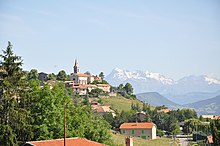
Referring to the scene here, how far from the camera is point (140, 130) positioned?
3145 inches

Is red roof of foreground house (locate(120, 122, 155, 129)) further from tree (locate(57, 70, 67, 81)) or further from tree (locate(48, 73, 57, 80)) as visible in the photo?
tree (locate(57, 70, 67, 81))

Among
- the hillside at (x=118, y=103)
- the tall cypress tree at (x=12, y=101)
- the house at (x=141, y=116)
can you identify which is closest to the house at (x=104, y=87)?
the hillside at (x=118, y=103)

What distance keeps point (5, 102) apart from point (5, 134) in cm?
230

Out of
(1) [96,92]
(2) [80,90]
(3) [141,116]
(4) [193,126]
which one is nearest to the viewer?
(4) [193,126]

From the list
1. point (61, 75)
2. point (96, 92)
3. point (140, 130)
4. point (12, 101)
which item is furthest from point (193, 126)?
point (12, 101)

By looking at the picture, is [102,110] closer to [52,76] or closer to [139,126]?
[139,126]

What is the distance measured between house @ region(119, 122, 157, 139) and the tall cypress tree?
4989 centimetres

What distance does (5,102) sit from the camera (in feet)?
97.0

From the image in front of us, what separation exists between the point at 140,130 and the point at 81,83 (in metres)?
68.3

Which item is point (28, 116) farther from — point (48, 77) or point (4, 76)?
point (48, 77)

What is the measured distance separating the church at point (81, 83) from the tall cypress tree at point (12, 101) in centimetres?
9245

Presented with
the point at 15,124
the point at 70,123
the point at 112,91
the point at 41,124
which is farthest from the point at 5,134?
the point at 112,91

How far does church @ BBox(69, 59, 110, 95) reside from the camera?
127 m

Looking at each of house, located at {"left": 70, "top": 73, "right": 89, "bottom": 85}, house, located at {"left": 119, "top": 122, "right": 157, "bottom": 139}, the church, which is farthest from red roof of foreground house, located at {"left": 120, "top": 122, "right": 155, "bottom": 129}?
house, located at {"left": 70, "top": 73, "right": 89, "bottom": 85}
